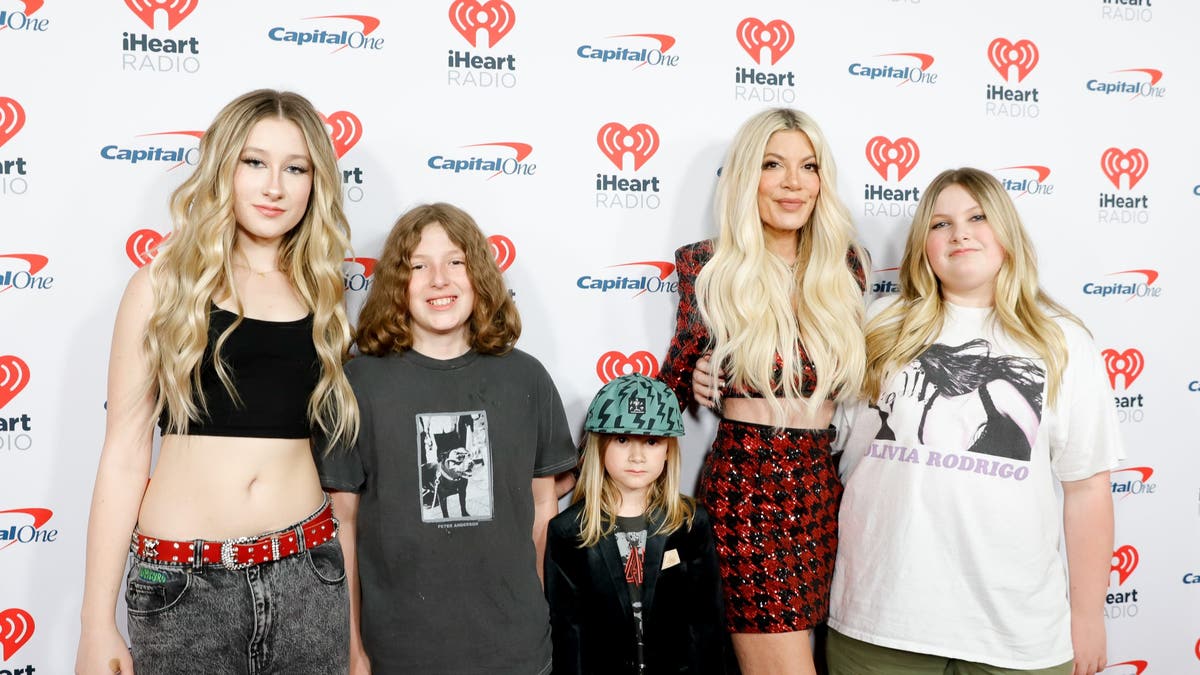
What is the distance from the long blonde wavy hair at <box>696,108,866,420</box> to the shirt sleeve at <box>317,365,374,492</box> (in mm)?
1040

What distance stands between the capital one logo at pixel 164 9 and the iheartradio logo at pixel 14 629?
6.18 feet

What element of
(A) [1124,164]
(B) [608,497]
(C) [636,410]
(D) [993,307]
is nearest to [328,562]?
(B) [608,497]

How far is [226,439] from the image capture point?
1937mm

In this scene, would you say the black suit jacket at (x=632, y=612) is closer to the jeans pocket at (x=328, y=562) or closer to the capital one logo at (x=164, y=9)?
the jeans pocket at (x=328, y=562)

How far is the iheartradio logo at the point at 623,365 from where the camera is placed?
111 inches

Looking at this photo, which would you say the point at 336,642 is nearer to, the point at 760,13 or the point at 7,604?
the point at 7,604

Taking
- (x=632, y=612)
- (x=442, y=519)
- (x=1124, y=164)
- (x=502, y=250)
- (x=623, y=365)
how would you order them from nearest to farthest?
(x=442, y=519), (x=632, y=612), (x=502, y=250), (x=623, y=365), (x=1124, y=164)

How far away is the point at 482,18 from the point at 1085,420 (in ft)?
7.48

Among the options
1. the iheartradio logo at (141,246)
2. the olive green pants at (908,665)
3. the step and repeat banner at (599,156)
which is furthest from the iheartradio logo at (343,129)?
the olive green pants at (908,665)

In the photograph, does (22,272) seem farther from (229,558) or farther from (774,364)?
(774,364)

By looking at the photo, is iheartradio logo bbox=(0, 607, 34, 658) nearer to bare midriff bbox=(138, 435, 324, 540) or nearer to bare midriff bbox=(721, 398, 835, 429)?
bare midriff bbox=(138, 435, 324, 540)

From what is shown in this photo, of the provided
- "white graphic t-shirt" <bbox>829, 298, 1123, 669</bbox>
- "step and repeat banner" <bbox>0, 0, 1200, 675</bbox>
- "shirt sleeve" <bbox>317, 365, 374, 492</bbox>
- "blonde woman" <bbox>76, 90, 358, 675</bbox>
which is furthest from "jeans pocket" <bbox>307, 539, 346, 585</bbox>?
"white graphic t-shirt" <bbox>829, 298, 1123, 669</bbox>

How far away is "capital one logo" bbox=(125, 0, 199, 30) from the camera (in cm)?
247

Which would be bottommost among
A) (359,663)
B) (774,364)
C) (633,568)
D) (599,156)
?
(359,663)
